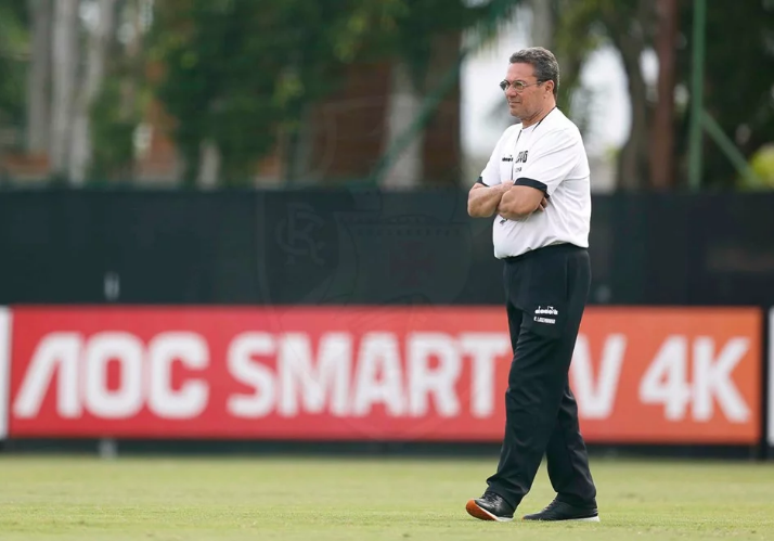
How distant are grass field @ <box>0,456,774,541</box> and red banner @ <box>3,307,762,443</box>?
0.34 meters

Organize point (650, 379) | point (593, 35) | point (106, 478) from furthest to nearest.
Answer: point (593, 35) < point (650, 379) < point (106, 478)

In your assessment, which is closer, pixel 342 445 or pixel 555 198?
pixel 555 198

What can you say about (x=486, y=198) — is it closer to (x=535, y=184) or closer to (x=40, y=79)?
(x=535, y=184)

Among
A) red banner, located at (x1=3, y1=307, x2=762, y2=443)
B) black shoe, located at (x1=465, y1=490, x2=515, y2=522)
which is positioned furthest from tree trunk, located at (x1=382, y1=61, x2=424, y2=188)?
black shoe, located at (x1=465, y1=490, x2=515, y2=522)

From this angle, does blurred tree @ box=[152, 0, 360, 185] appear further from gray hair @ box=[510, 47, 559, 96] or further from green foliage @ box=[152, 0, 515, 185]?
gray hair @ box=[510, 47, 559, 96]

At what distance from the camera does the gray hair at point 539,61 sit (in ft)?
25.0

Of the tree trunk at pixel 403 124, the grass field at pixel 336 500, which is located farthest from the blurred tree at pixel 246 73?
the grass field at pixel 336 500

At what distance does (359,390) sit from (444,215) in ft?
5.65

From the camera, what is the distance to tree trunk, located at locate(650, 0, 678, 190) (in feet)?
52.3

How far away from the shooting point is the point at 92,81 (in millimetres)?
25438

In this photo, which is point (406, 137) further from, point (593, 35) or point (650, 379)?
point (593, 35)

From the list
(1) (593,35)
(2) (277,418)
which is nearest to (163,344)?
(2) (277,418)

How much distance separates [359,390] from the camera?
13.5 metres

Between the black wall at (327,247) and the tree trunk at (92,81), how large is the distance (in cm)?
979
